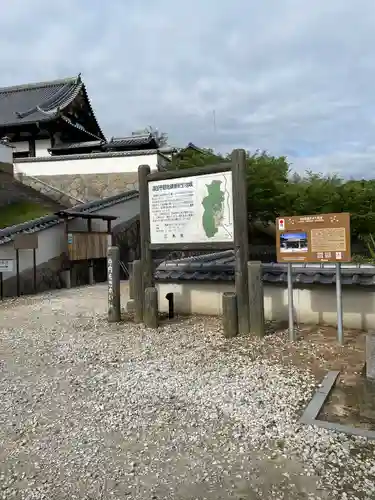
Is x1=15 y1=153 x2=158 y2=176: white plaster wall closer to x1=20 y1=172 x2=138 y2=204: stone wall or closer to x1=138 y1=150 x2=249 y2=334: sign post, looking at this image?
x1=20 y1=172 x2=138 y2=204: stone wall

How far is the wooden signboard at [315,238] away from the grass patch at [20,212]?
413 inches

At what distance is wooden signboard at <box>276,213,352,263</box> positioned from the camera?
5.00m

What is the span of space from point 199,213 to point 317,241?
1.73m

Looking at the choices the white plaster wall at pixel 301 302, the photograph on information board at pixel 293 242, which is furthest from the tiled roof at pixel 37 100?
the photograph on information board at pixel 293 242

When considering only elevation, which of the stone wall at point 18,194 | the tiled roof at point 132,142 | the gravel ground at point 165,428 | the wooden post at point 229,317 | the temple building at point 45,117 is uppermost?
the temple building at point 45,117

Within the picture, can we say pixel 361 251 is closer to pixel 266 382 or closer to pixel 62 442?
pixel 266 382

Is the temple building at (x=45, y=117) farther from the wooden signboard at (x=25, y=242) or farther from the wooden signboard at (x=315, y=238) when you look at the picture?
the wooden signboard at (x=315, y=238)

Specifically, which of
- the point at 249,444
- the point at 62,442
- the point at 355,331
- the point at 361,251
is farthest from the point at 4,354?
the point at 361,251

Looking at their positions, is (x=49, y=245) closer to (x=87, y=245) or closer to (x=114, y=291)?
(x=87, y=245)

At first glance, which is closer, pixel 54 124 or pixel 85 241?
pixel 85 241

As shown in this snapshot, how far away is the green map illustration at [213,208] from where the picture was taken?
5.85 m

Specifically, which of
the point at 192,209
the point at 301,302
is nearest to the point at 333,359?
the point at 301,302

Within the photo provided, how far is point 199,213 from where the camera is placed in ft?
19.9

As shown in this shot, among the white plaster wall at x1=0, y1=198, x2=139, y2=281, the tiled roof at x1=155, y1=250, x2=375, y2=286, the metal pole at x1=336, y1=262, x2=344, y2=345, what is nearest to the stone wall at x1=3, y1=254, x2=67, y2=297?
the white plaster wall at x1=0, y1=198, x2=139, y2=281
